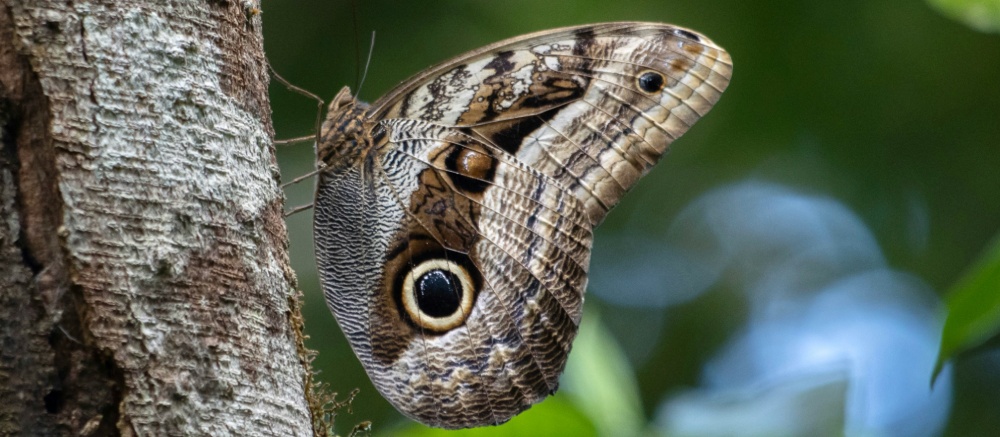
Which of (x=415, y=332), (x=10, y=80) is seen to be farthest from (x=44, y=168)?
(x=415, y=332)

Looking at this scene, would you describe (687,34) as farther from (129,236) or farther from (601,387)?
(129,236)

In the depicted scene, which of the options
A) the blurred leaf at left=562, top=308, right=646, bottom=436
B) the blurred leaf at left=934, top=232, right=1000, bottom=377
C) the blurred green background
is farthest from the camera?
the blurred green background

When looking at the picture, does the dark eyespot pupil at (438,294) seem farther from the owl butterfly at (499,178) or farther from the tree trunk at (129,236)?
the tree trunk at (129,236)

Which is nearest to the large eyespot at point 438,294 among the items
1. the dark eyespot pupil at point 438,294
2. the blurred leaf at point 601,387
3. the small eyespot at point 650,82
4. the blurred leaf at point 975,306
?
the dark eyespot pupil at point 438,294

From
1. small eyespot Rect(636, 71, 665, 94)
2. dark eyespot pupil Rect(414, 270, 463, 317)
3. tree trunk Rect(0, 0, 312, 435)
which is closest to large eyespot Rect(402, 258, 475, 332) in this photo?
dark eyespot pupil Rect(414, 270, 463, 317)

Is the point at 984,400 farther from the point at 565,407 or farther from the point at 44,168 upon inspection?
the point at 44,168

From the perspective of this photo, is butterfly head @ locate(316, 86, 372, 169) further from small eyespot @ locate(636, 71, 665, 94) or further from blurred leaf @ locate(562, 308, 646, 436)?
blurred leaf @ locate(562, 308, 646, 436)
